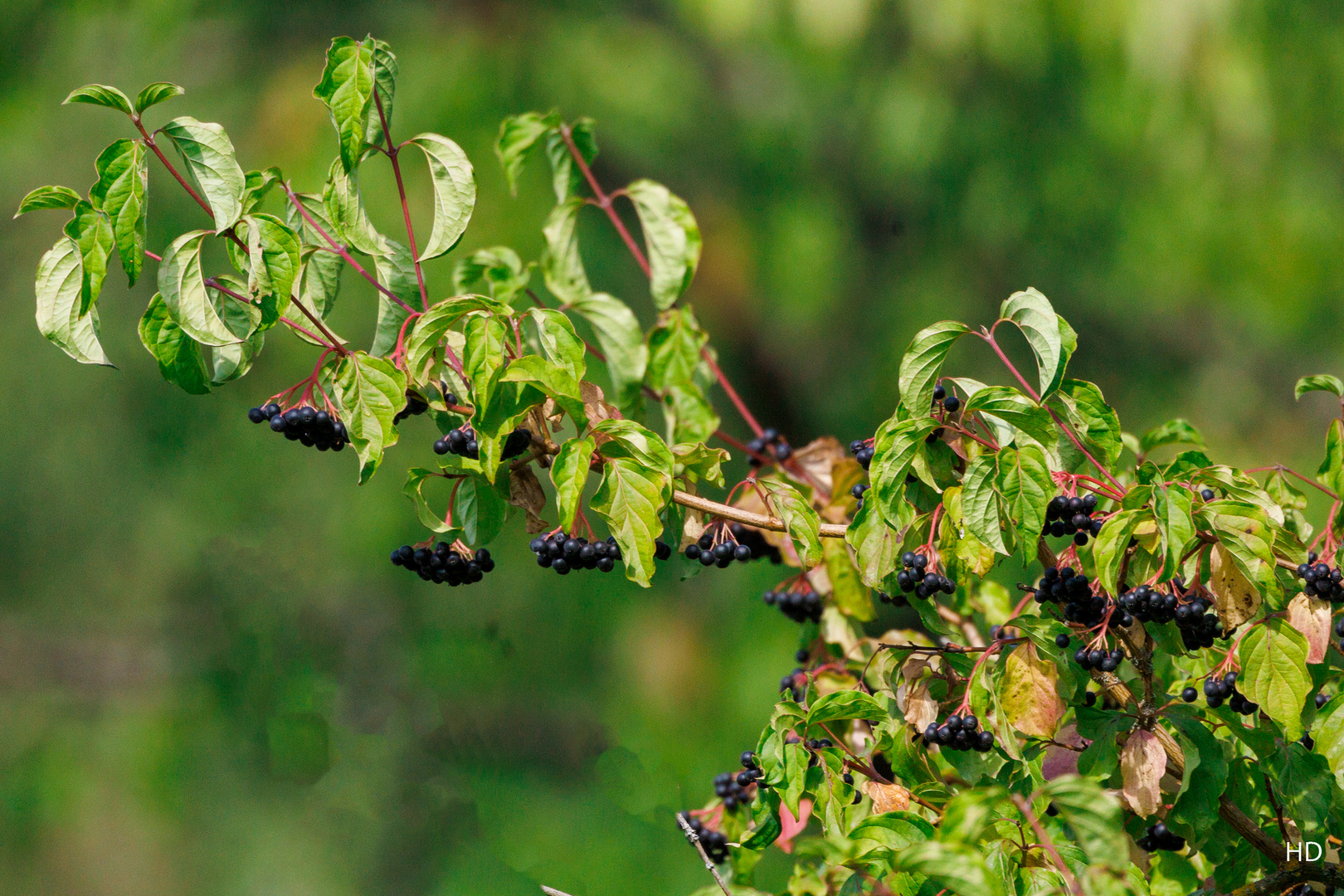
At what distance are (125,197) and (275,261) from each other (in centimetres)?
10

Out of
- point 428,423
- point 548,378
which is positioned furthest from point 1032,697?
point 428,423

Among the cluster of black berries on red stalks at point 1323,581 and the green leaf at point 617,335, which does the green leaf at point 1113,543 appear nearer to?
the cluster of black berries on red stalks at point 1323,581

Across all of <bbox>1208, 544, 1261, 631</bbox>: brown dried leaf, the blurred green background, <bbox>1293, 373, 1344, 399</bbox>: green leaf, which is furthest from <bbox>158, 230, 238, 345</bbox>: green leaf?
the blurred green background

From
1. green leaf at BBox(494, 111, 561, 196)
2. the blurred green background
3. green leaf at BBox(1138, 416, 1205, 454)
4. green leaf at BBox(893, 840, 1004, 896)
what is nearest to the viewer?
green leaf at BBox(893, 840, 1004, 896)

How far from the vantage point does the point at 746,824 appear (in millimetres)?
1016

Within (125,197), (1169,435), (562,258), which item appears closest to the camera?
(125,197)

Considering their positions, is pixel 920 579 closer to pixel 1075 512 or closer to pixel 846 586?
pixel 1075 512

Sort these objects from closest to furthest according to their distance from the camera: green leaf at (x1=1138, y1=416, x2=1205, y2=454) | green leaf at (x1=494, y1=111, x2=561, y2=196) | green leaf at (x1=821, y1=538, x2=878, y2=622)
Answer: green leaf at (x1=1138, y1=416, x2=1205, y2=454) < green leaf at (x1=821, y1=538, x2=878, y2=622) < green leaf at (x1=494, y1=111, x2=561, y2=196)

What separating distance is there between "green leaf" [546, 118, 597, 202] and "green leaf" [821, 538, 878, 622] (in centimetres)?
49

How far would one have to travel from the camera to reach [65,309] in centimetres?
68

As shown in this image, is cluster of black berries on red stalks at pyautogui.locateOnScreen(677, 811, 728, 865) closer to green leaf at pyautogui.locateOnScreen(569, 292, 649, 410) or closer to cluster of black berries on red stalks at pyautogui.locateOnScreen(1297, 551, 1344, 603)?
green leaf at pyautogui.locateOnScreen(569, 292, 649, 410)

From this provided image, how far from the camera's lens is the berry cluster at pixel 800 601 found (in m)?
1.06

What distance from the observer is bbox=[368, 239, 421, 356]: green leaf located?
833 millimetres

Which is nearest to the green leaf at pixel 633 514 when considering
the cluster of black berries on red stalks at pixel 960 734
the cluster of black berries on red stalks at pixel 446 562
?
the cluster of black berries on red stalks at pixel 446 562
